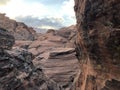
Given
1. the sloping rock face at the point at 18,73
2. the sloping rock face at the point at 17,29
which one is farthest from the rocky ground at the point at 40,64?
the sloping rock face at the point at 17,29

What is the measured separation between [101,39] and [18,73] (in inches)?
509

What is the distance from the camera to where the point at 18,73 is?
1116 inches

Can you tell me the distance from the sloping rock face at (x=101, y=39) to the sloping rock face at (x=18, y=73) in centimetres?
883

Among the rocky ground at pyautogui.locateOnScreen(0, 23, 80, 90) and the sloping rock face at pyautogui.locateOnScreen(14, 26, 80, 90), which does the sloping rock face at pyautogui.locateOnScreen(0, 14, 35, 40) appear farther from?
the sloping rock face at pyautogui.locateOnScreen(14, 26, 80, 90)

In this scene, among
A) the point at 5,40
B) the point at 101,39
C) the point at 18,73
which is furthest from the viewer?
the point at 5,40

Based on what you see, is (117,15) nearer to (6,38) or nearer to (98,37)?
(98,37)

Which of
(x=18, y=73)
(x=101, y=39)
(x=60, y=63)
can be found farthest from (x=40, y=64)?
(x=101, y=39)

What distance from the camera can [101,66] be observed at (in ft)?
60.7

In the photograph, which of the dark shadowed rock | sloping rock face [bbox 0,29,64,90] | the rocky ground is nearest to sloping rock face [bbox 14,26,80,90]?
the rocky ground

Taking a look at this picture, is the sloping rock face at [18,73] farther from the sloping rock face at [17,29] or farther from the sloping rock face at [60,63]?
the sloping rock face at [17,29]

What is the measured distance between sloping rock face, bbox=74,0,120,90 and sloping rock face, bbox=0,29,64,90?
8825 mm

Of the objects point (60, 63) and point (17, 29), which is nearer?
point (60, 63)

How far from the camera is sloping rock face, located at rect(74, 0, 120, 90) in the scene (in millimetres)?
16344

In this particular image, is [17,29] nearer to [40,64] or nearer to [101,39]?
[40,64]
